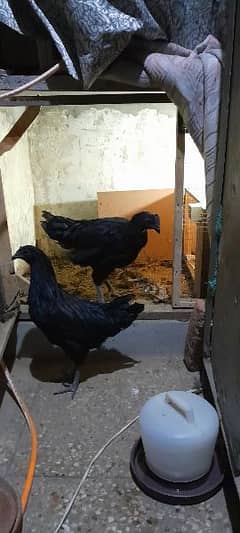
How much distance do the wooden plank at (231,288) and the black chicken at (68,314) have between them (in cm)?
43

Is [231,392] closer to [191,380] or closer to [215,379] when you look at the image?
[215,379]

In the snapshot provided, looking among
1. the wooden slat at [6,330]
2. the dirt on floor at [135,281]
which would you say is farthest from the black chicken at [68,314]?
the dirt on floor at [135,281]

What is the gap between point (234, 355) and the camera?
44.0 inches

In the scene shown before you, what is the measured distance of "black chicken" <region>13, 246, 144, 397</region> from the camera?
161 cm

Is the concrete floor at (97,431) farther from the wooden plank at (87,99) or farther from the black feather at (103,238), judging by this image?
the wooden plank at (87,99)

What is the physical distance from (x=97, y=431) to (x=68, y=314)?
16.3 inches

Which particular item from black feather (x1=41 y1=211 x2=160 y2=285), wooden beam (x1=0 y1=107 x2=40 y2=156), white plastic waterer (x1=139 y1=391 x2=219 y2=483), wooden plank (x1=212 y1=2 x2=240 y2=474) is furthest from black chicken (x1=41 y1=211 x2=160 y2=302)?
white plastic waterer (x1=139 y1=391 x2=219 y2=483)

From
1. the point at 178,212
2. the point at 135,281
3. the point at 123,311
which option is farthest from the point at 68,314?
the point at 135,281

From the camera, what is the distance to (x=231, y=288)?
1.17 m

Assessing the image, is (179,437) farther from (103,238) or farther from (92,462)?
(103,238)

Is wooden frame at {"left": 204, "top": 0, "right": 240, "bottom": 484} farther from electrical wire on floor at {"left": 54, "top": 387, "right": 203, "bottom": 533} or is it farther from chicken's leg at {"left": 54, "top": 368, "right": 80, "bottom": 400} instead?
chicken's leg at {"left": 54, "top": 368, "right": 80, "bottom": 400}

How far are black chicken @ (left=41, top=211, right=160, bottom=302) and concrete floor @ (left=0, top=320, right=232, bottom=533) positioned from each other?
1.05ft

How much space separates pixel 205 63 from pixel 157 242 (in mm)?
2116

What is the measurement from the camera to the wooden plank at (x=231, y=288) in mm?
1096
